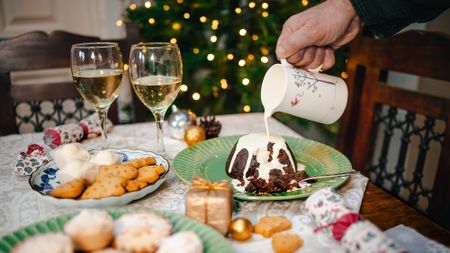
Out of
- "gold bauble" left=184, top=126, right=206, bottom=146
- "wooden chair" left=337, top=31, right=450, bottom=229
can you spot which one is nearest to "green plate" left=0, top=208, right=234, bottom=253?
"gold bauble" left=184, top=126, right=206, bottom=146

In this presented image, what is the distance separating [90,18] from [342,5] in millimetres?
2306

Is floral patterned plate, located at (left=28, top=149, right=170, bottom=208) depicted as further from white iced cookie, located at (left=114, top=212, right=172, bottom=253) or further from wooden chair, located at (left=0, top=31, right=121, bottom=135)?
wooden chair, located at (left=0, top=31, right=121, bottom=135)

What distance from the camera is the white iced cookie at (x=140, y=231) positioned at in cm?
53

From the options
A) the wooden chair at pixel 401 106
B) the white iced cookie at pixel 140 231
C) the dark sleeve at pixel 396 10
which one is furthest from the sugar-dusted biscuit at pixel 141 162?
the wooden chair at pixel 401 106

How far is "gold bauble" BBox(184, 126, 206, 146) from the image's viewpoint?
1.12m

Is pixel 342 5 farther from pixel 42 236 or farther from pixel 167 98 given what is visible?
pixel 42 236

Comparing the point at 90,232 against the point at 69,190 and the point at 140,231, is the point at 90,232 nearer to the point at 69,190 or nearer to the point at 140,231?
the point at 140,231

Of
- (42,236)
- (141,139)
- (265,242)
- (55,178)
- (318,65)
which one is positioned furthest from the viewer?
(141,139)

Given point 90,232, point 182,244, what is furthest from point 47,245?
point 182,244

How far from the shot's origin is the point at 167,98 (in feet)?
3.07

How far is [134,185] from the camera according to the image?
739mm

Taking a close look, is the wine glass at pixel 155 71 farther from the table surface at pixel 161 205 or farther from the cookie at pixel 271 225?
the cookie at pixel 271 225

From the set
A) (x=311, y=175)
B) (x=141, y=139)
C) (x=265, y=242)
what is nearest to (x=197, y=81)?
(x=141, y=139)

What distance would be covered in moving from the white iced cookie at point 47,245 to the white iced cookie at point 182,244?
0.39 feet
